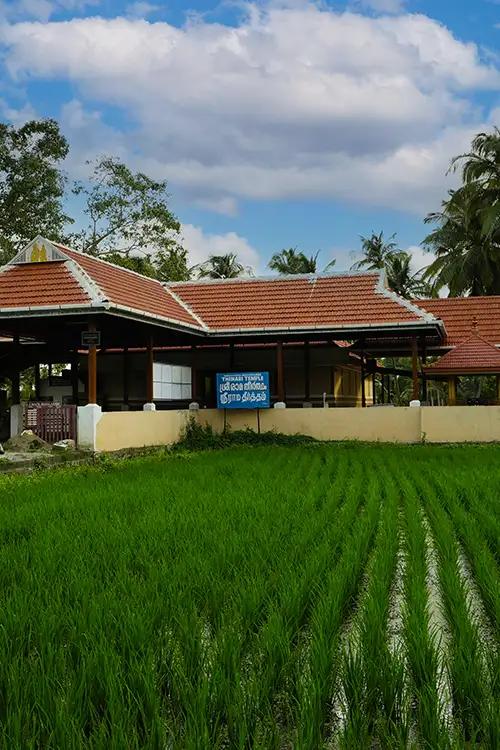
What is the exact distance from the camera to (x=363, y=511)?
759 centimetres

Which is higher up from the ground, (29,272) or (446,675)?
(29,272)

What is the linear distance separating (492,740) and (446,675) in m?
0.68

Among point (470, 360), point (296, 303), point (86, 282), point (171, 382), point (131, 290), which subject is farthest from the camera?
point (296, 303)

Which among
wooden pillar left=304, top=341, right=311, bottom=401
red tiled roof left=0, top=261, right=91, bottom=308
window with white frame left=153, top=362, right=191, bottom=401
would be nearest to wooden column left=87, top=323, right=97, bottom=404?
red tiled roof left=0, top=261, right=91, bottom=308

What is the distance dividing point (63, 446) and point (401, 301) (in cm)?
868

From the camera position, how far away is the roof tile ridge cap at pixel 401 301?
56.9ft

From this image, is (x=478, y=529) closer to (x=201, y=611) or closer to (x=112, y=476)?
(x=201, y=611)

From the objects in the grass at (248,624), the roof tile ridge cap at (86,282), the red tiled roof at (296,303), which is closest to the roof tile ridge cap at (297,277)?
the red tiled roof at (296,303)

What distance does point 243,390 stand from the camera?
18219mm

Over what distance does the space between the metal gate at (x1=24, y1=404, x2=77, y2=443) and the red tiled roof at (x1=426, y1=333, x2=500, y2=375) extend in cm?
896

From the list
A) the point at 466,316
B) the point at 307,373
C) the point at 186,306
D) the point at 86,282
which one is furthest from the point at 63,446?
the point at 466,316

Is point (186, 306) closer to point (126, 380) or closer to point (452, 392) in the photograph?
point (126, 380)

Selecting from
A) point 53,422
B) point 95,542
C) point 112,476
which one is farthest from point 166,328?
point 95,542

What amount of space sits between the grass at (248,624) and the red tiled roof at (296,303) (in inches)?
415
